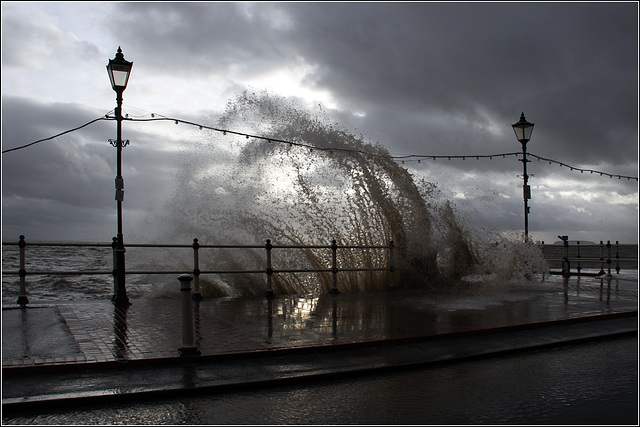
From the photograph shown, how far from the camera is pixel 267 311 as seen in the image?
9.99 m

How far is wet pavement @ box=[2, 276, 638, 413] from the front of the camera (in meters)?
5.61


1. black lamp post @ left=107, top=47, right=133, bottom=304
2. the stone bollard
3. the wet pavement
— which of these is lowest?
the wet pavement

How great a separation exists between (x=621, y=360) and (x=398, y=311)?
4066 millimetres

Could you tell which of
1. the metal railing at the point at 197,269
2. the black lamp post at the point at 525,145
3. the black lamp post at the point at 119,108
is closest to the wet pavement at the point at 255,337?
the metal railing at the point at 197,269

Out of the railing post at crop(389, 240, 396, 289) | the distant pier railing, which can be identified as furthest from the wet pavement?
the distant pier railing

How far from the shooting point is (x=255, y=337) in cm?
748

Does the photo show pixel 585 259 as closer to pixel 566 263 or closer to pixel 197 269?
pixel 566 263

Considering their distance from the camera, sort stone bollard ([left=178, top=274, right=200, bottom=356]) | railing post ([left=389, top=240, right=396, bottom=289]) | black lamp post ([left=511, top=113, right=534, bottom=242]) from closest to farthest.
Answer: stone bollard ([left=178, top=274, right=200, bottom=356]) < railing post ([left=389, top=240, right=396, bottom=289]) < black lamp post ([left=511, top=113, right=534, bottom=242])

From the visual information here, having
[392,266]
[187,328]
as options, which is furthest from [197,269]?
[392,266]

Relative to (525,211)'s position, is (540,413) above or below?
below

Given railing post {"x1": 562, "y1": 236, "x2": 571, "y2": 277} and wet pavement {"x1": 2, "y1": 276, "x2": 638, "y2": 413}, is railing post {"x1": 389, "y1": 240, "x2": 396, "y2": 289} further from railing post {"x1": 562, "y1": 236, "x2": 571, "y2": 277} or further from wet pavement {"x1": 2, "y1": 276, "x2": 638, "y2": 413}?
railing post {"x1": 562, "y1": 236, "x2": 571, "y2": 277}

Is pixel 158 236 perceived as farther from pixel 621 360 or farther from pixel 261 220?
pixel 621 360

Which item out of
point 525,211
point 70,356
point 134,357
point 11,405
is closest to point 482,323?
point 134,357

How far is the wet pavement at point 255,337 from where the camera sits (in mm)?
5605
